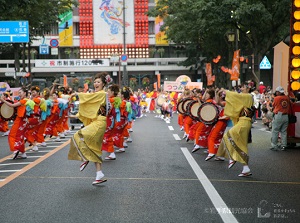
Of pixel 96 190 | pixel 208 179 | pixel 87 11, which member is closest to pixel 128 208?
pixel 96 190

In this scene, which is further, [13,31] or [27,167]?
[13,31]

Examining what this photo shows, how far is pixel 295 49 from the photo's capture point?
14.0 metres

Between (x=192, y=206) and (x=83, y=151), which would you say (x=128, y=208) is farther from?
(x=83, y=151)

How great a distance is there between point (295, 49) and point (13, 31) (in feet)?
59.4

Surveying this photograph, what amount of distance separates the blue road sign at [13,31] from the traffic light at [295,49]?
699 inches

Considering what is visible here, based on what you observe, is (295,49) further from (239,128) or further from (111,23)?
(111,23)

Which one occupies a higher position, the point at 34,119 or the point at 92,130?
the point at 92,130

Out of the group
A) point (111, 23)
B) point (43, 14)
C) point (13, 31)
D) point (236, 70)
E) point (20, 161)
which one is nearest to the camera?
point (20, 161)

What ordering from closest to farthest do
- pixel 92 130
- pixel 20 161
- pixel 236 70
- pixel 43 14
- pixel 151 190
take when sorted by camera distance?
1. pixel 151 190
2. pixel 92 130
3. pixel 20 161
4. pixel 236 70
5. pixel 43 14

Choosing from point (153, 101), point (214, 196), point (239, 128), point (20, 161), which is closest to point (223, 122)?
point (239, 128)

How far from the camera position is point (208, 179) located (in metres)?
8.48

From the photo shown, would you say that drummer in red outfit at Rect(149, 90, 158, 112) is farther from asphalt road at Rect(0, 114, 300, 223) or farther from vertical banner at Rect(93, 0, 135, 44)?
asphalt road at Rect(0, 114, 300, 223)

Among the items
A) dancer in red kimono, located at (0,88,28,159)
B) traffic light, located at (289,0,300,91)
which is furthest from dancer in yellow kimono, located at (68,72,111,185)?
traffic light, located at (289,0,300,91)

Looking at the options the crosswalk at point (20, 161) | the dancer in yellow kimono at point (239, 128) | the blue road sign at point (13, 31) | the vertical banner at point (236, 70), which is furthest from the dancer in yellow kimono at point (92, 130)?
the blue road sign at point (13, 31)
